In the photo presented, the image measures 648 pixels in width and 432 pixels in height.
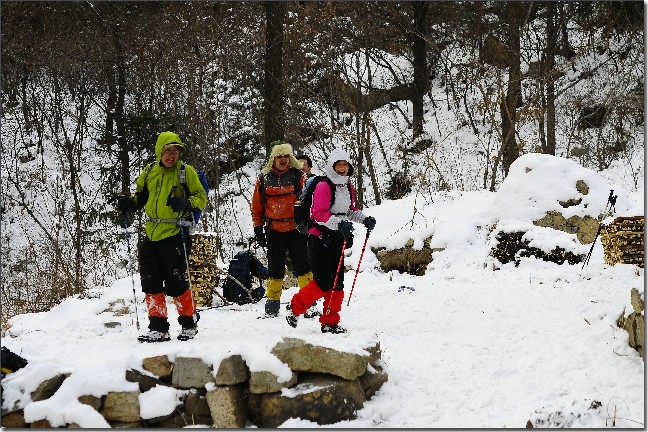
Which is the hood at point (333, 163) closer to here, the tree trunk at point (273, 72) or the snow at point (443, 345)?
the snow at point (443, 345)

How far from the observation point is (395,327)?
624 cm

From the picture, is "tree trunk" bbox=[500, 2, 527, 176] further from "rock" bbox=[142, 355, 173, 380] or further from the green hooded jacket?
"rock" bbox=[142, 355, 173, 380]

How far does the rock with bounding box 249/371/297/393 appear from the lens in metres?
4.41

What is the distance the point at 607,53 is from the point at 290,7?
37.8ft

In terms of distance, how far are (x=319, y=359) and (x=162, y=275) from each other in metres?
1.96

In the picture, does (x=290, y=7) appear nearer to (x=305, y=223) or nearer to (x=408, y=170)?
(x=408, y=170)

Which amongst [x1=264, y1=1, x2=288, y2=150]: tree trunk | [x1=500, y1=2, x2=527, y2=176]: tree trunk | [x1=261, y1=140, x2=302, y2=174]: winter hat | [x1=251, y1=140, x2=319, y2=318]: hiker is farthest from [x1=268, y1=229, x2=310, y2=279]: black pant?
[x1=500, y1=2, x2=527, y2=176]: tree trunk

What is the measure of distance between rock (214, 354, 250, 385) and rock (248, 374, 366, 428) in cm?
23

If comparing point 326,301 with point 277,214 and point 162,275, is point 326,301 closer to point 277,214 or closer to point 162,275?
point 277,214

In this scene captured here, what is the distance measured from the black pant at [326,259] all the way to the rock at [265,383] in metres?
1.40

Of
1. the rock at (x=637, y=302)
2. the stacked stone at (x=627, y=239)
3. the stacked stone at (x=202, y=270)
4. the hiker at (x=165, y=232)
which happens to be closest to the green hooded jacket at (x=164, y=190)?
the hiker at (x=165, y=232)

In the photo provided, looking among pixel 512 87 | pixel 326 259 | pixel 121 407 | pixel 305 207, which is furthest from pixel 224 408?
pixel 512 87

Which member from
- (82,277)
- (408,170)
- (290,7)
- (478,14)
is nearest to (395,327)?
(82,277)

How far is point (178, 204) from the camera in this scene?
5.37 m
